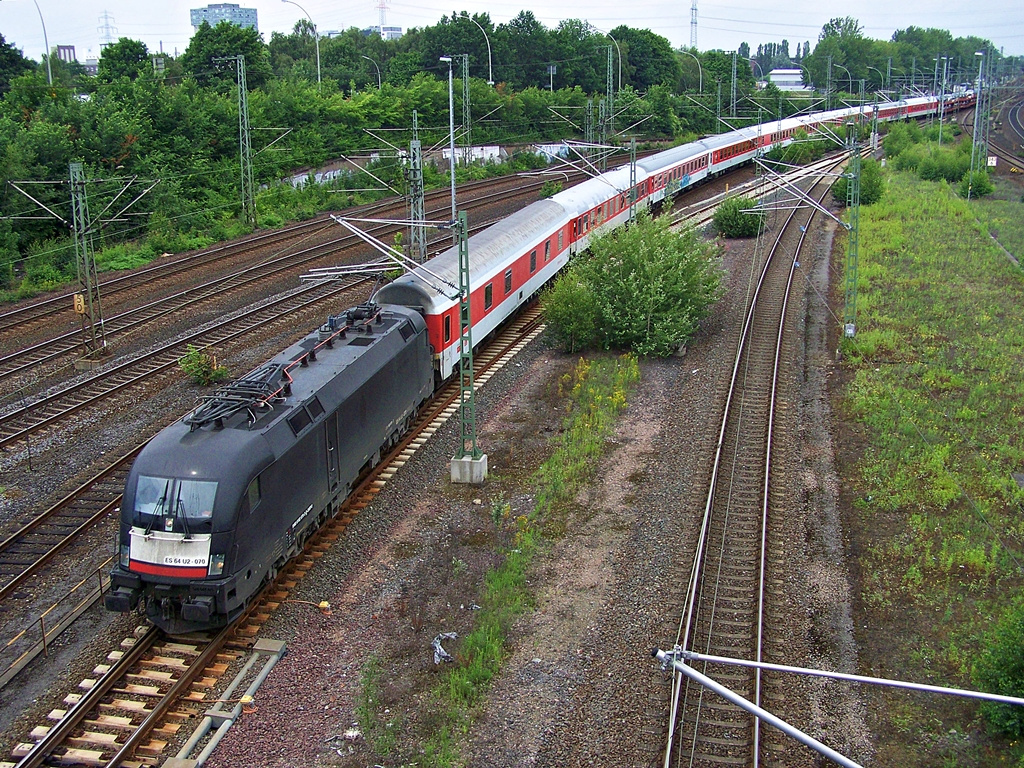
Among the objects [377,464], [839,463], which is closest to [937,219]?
[839,463]

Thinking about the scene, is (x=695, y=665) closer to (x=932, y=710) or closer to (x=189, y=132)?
(x=932, y=710)

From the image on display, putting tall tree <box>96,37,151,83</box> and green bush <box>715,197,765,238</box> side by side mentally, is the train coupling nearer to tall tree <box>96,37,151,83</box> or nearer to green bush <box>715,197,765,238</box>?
green bush <box>715,197,765,238</box>

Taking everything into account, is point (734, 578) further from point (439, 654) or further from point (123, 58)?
point (123, 58)

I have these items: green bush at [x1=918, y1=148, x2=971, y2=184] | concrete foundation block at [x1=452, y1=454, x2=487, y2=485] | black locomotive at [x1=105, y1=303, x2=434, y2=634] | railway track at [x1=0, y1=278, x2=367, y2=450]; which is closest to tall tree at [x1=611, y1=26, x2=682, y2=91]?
green bush at [x1=918, y1=148, x2=971, y2=184]

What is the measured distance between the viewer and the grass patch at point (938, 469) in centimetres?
1291

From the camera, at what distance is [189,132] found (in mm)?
50938

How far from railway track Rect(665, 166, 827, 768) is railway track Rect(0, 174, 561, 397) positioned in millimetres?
18599

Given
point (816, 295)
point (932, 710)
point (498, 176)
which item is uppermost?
point (498, 176)

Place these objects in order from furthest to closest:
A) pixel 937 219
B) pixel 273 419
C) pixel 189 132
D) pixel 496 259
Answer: pixel 189 132 < pixel 937 219 < pixel 496 259 < pixel 273 419

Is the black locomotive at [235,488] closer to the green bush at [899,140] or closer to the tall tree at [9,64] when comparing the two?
the tall tree at [9,64]

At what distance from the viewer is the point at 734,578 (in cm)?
1514

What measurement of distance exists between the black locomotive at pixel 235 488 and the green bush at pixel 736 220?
96.6ft

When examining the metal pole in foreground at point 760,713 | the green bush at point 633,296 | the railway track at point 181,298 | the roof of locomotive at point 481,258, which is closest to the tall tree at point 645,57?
the railway track at point 181,298

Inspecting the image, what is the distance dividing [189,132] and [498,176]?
2147cm
